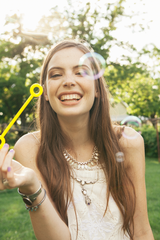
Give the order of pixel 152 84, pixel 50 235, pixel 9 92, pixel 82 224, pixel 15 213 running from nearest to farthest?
pixel 50 235, pixel 82 224, pixel 15 213, pixel 9 92, pixel 152 84

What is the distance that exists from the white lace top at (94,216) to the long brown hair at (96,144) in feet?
0.15

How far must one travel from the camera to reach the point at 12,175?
36.4 inches

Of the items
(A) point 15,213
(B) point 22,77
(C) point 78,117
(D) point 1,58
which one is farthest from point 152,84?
(C) point 78,117

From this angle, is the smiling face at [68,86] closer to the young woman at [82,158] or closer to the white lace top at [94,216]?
the young woman at [82,158]

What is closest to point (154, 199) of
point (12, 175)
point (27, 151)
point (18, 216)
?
point (18, 216)

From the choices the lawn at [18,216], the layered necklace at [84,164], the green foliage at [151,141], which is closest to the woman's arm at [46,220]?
the layered necklace at [84,164]

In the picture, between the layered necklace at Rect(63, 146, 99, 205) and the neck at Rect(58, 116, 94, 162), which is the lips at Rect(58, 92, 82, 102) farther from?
the layered necklace at Rect(63, 146, 99, 205)

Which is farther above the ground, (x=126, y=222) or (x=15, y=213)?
(x=126, y=222)

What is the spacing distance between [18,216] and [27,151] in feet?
9.12

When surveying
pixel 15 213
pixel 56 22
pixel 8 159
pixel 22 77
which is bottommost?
pixel 15 213

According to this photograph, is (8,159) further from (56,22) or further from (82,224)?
(56,22)

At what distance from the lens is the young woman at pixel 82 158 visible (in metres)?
1.55

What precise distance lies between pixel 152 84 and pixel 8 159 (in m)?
21.8

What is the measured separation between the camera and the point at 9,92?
1730 cm
